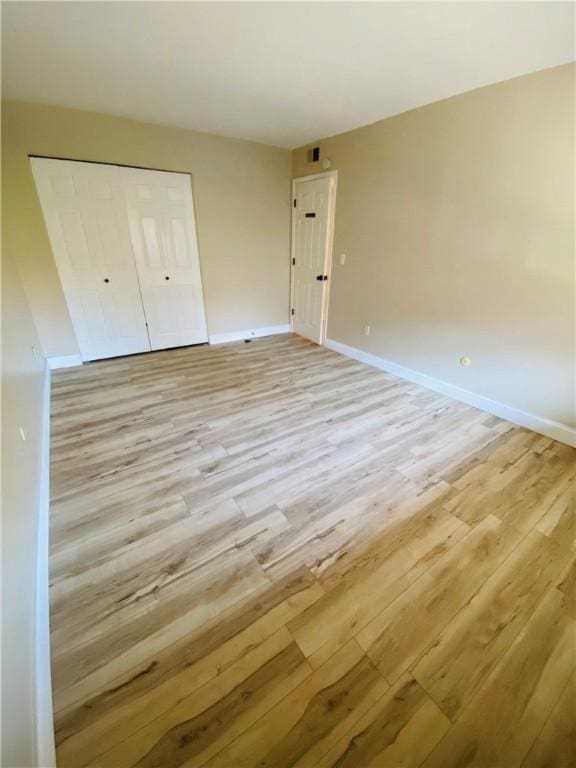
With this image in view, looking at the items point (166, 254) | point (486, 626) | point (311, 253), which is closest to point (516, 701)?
point (486, 626)

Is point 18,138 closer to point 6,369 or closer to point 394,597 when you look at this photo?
point 6,369

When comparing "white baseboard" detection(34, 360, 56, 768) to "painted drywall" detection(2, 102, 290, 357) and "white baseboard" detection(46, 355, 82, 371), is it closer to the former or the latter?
"white baseboard" detection(46, 355, 82, 371)

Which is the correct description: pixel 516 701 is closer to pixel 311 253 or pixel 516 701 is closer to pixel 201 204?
pixel 311 253

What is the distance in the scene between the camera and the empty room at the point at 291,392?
43.6 inches

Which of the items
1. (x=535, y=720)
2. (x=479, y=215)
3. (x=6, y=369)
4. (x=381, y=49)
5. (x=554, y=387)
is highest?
(x=381, y=49)

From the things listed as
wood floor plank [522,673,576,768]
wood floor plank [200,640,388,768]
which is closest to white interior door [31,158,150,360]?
wood floor plank [200,640,388,768]

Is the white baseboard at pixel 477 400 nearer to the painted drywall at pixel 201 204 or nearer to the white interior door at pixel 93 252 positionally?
the painted drywall at pixel 201 204

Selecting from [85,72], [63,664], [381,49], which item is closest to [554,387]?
[381,49]

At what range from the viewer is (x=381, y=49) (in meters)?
2.03

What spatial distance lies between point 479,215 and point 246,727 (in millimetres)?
3535

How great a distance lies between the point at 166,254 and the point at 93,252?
80cm

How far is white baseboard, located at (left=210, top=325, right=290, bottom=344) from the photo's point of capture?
474cm

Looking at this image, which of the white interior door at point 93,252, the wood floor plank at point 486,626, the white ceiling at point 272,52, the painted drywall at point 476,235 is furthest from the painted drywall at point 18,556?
the painted drywall at point 476,235

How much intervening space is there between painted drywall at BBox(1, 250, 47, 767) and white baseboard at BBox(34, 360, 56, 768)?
26mm
